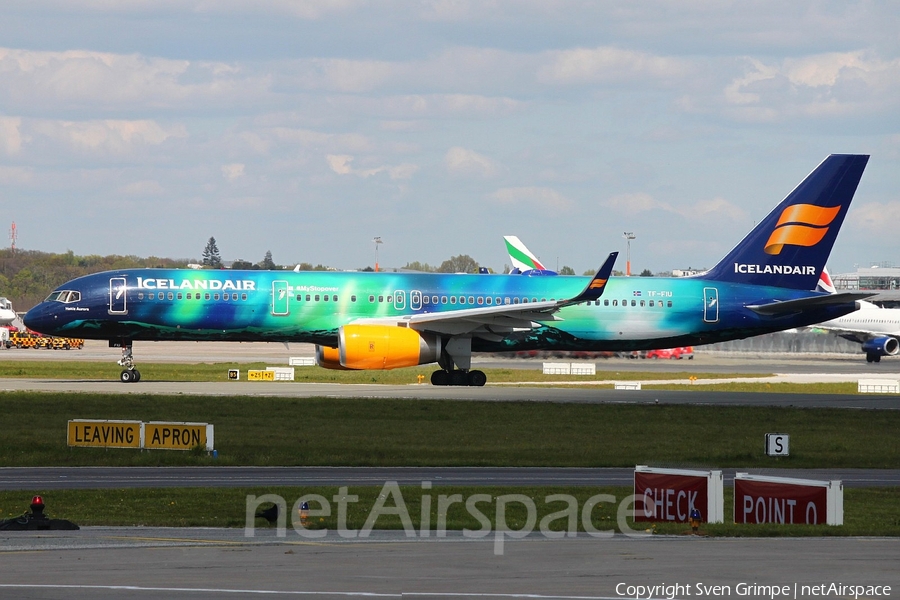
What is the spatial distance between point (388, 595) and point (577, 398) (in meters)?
32.9

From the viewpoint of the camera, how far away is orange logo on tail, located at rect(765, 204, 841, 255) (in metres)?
50.9

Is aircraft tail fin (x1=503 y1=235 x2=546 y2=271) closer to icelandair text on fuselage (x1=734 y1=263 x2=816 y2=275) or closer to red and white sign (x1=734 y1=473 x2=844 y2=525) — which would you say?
icelandair text on fuselage (x1=734 y1=263 x2=816 y2=275)

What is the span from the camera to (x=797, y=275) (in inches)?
2010

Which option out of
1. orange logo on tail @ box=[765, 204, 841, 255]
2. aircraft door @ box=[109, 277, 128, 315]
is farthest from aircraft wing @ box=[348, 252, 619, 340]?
orange logo on tail @ box=[765, 204, 841, 255]

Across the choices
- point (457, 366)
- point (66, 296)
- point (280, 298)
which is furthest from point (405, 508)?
point (66, 296)

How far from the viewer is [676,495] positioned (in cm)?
1848

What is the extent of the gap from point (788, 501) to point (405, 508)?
585 cm

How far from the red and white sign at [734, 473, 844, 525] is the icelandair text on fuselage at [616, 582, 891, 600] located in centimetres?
569

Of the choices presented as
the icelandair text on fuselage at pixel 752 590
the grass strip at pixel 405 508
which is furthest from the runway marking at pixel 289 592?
the grass strip at pixel 405 508

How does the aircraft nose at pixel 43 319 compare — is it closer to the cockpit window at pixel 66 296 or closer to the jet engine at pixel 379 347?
the cockpit window at pixel 66 296

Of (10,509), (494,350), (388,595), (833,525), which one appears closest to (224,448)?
(10,509)

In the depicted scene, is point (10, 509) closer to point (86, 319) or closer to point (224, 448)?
point (224, 448)

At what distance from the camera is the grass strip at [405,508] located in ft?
55.9

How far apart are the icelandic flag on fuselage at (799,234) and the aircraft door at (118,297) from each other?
23293 millimetres
